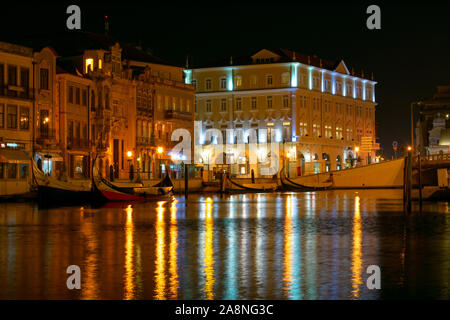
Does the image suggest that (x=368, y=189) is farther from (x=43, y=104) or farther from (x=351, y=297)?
(x=351, y=297)

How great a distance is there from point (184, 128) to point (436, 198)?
29.4 m

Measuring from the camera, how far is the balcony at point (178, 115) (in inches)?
2776

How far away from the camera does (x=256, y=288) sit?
533 inches

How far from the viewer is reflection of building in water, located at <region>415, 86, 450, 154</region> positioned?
3802 inches

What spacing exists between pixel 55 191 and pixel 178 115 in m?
31.1

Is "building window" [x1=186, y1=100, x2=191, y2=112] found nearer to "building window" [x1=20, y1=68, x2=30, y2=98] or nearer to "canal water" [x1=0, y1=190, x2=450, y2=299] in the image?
"building window" [x1=20, y1=68, x2=30, y2=98]

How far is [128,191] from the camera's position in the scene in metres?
45.1

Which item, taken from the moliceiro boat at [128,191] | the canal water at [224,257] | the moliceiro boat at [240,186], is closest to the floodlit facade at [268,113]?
the moliceiro boat at [240,186]

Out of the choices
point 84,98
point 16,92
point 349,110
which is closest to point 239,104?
point 349,110

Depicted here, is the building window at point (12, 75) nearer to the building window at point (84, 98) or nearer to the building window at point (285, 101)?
the building window at point (84, 98)

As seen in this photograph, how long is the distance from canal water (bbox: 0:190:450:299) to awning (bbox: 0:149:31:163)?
16200 millimetres

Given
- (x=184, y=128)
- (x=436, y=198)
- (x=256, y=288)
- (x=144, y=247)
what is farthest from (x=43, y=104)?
(x=256, y=288)

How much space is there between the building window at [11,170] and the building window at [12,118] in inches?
111

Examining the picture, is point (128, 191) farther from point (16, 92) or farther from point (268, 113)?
point (268, 113)
